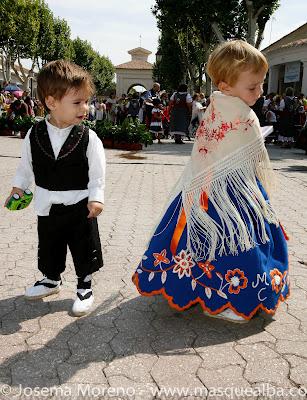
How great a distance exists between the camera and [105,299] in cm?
302

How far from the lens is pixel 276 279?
256 centimetres

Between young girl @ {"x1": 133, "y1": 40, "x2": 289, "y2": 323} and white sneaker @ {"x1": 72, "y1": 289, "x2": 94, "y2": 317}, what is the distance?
0.42 m

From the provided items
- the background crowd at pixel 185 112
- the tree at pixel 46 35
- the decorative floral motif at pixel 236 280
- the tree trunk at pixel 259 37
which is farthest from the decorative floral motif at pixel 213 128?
the tree at pixel 46 35

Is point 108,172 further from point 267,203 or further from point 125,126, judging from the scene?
point 267,203

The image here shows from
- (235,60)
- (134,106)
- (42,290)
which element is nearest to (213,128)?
(235,60)

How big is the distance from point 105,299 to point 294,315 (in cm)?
127

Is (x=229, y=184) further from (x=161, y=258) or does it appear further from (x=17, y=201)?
(x=17, y=201)

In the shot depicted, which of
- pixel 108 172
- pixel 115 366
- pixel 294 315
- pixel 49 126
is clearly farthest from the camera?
pixel 108 172

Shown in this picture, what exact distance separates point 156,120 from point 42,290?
12886 millimetres

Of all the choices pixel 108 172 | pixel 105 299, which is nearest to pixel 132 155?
pixel 108 172

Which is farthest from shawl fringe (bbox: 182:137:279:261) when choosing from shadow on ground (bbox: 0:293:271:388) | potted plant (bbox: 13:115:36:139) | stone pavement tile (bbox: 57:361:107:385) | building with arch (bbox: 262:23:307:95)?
building with arch (bbox: 262:23:307:95)

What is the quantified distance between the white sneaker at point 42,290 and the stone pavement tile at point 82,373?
82 cm

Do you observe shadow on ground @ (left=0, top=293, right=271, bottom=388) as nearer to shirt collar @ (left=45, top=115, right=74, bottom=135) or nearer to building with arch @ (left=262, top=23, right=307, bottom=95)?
shirt collar @ (left=45, top=115, right=74, bottom=135)

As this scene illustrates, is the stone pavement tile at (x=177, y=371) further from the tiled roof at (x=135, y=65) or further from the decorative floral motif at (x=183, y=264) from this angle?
the tiled roof at (x=135, y=65)
